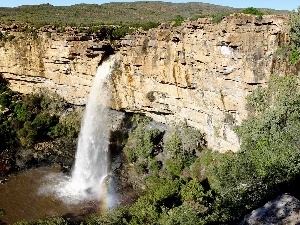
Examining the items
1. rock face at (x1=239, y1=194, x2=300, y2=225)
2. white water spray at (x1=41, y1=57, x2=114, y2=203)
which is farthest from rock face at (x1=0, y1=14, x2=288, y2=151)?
rock face at (x1=239, y1=194, x2=300, y2=225)

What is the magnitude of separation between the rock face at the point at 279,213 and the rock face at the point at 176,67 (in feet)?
34.5

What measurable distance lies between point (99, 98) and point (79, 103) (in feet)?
11.2

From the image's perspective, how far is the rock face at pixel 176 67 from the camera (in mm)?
21906

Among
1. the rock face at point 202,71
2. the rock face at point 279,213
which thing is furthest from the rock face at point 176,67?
the rock face at point 279,213

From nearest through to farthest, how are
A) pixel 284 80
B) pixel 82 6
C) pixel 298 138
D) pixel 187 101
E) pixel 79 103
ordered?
pixel 298 138, pixel 284 80, pixel 187 101, pixel 79 103, pixel 82 6

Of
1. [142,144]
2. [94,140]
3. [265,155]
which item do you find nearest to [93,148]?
[94,140]

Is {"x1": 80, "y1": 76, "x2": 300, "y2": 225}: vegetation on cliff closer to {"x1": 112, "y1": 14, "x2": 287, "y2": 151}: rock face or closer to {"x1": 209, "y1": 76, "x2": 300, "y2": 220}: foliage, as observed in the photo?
{"x1": 209, "y1": 76, "x2": 300, "y2": 220}: foliage

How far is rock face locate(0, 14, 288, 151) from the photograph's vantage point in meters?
21.9

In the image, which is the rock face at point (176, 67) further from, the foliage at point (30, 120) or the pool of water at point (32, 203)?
the pool of water at point (32, 203)

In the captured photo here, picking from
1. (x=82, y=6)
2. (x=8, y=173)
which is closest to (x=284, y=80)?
(x=8, y=173)

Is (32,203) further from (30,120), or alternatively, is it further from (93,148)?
(30,120)

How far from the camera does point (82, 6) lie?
61.8 meters

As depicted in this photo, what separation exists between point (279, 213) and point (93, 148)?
2226cm

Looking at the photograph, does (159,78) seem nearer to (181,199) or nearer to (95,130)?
(95,130)
